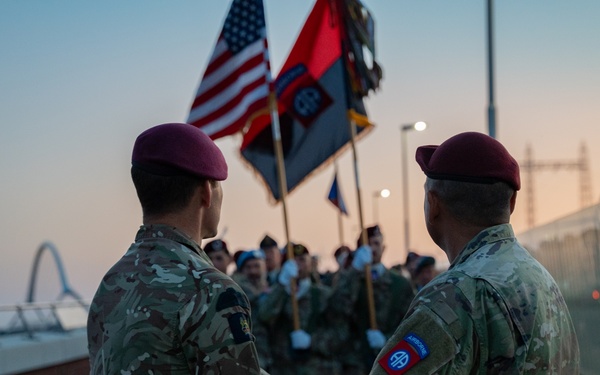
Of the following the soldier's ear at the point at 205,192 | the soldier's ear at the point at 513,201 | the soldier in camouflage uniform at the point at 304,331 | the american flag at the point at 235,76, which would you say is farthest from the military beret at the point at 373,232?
the soldier's ear at the point at 205,192

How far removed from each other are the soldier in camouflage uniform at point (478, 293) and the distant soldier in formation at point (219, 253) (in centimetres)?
739

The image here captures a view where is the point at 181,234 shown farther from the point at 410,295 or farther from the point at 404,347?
the point at 410,295

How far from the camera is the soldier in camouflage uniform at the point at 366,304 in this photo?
12.1m

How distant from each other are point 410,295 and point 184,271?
30.3 ft

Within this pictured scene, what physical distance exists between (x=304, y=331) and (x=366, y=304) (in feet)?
2.60

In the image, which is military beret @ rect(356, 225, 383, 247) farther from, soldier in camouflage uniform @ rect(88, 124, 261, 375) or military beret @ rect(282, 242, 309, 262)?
soldier in camouflage uniform @ rect(88, 124, 261, 375)

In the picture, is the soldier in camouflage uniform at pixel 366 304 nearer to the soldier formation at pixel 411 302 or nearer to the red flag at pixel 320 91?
the red flag at pixel 320 91

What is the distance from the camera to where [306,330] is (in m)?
12.1

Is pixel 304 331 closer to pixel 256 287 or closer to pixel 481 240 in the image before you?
pixel 256 287

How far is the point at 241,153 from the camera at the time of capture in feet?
42.3

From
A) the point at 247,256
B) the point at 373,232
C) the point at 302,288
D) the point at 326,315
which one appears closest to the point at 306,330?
the point at 326,315

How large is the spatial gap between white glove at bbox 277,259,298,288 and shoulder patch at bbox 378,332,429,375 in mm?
8317

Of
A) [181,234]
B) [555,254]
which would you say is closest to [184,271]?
[181,234]

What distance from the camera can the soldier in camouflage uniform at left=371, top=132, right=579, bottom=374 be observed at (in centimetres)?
310
